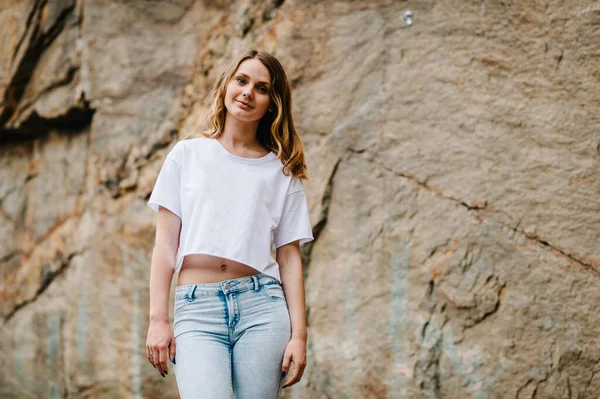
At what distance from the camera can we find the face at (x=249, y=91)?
214 cm

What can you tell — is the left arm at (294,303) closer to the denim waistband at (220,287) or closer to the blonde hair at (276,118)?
the denim waistband at (220,287)

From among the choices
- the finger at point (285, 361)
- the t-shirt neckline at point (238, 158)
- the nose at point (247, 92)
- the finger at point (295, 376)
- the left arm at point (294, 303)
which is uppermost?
the nose at point (247, 92)

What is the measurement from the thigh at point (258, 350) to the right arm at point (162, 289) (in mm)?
196

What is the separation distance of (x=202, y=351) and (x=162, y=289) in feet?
0.75

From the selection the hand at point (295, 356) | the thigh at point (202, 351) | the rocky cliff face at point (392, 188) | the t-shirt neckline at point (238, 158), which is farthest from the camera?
the rocky cliff face at point (392, 188)

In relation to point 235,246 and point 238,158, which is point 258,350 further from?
point 238,158

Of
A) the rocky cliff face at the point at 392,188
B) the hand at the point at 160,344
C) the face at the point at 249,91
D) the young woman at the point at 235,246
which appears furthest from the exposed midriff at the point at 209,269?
the rocky cliff face at the point at 392,188

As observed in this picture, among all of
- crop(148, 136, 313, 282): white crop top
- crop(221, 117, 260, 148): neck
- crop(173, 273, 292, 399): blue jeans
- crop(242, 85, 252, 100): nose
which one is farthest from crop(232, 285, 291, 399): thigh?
crop(242, 85, 252, 100): nose

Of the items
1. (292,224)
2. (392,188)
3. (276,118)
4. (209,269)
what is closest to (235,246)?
(209,269)

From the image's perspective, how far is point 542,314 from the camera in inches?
119

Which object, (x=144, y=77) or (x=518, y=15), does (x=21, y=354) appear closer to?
(x=144, y=77)

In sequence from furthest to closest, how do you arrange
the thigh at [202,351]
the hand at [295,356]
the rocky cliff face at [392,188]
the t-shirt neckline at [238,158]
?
1. the rocky cliff face at [392,188]
2. the t-shirt neckline at [238,158]
3. the hand at [295,356]
4. the thigh at [202,351]

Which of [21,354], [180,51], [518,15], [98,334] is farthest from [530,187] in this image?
[21,354]

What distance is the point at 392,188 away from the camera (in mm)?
3352
